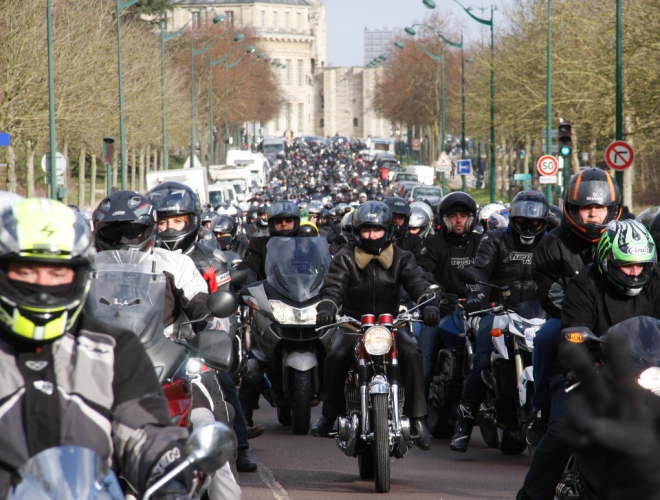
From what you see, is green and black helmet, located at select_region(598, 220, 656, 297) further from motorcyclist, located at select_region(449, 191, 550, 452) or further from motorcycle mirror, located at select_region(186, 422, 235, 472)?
motorcyclist, located at select_region(449, 191, 550, 452)

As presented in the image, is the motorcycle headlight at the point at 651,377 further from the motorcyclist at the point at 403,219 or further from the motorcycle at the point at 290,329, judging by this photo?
the motorcyclist at the point at 403,219

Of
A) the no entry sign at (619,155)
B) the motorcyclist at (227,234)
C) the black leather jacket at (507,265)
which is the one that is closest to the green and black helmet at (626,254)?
the black leather jacket at (507,265)

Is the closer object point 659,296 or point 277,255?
point 659,296

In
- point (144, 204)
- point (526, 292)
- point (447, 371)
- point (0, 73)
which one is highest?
point (0, 73)

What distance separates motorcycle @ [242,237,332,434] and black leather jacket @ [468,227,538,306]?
1.48 metres

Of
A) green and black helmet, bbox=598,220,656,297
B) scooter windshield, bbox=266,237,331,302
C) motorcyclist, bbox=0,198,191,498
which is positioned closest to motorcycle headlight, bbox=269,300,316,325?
scooter windshield, bbox=266,237,331,302

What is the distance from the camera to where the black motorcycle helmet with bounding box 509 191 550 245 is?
381 inches

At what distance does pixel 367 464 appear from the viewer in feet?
28.2

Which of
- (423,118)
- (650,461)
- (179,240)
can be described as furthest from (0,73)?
(423,118)

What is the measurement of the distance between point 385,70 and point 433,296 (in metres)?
87.0

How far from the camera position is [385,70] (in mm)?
94375

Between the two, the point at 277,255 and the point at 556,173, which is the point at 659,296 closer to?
the point at 277,255

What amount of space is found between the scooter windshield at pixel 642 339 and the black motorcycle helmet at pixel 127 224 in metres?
2.47

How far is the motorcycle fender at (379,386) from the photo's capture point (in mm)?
7926
